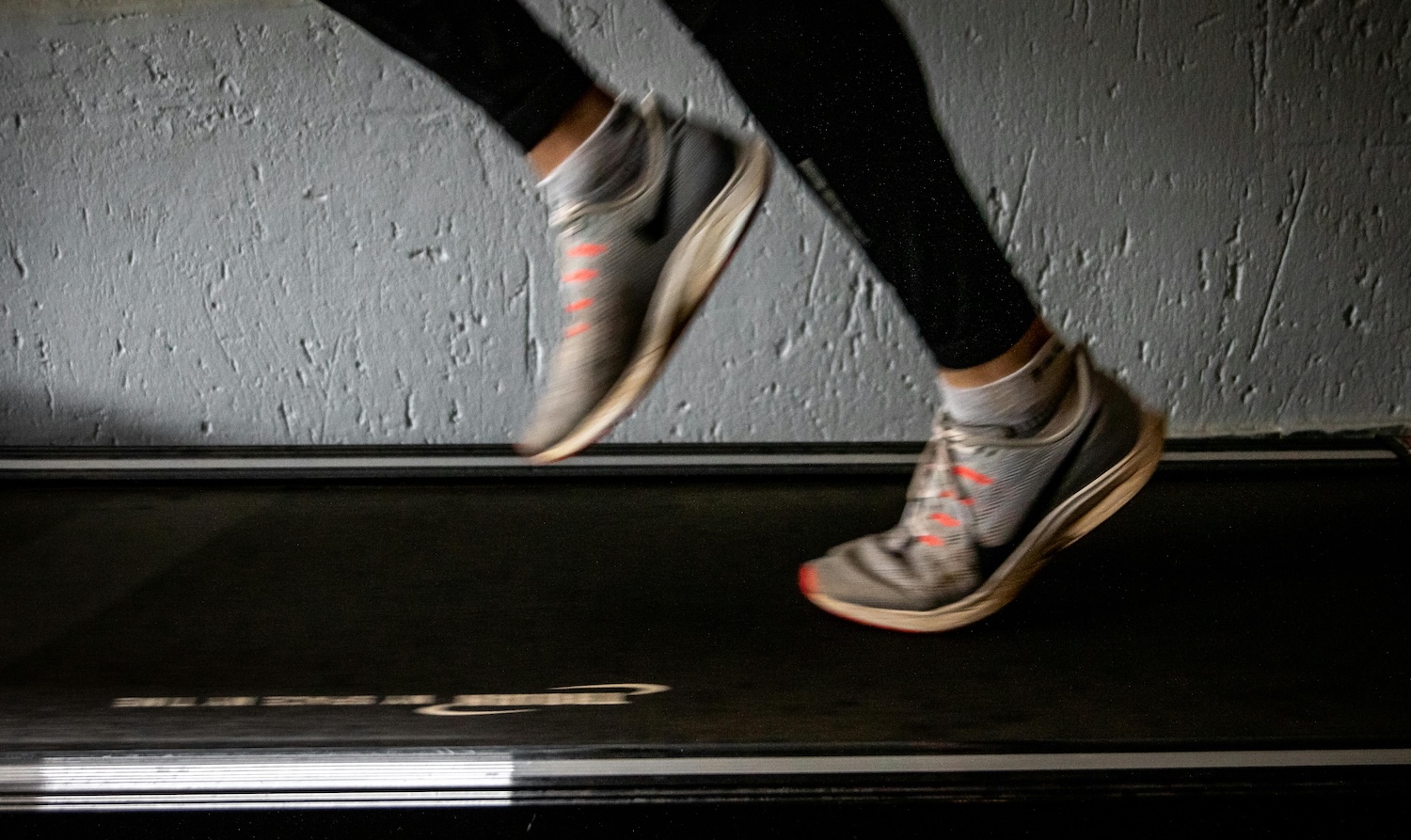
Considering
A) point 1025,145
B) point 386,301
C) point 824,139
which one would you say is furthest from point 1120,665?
point 386,301

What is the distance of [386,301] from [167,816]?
40.1 inches

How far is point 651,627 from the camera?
107 cm

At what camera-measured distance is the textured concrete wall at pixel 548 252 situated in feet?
5.33

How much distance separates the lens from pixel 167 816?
82cm

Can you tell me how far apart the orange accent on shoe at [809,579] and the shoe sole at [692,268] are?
1.06 feet

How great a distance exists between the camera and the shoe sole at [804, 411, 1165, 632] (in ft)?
3.21

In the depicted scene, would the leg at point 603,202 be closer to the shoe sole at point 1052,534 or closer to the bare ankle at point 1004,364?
the bare ankle at point 1004,364

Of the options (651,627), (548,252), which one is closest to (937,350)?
(651,627)

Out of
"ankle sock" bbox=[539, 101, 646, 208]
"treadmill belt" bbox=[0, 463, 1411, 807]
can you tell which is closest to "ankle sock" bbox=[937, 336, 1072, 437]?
"treadmill belt" bbox=[0, 463, 1411, 807]

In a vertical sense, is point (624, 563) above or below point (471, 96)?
below

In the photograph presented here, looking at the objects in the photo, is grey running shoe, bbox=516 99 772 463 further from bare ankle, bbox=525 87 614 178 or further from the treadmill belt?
the treadmill belt

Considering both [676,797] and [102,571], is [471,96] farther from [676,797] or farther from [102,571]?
[102,571]

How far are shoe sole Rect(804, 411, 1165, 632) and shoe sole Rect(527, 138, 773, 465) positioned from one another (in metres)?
0.35

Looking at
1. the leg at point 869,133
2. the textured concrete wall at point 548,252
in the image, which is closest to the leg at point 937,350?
the leg at point 869,133
